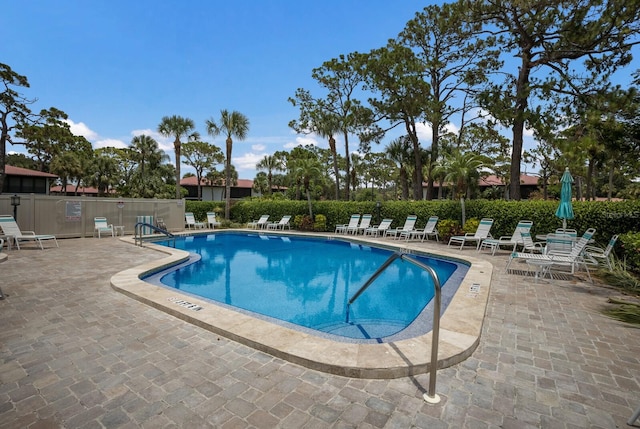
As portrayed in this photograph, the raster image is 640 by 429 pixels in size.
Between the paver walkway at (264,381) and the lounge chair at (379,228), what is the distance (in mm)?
11512

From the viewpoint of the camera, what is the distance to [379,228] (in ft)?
52.5

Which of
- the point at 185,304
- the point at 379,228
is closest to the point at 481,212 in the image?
the point at 379,228

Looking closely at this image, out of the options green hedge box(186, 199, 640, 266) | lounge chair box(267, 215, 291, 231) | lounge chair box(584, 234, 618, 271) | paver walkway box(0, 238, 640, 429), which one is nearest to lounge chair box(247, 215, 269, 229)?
lounge chair box(267, 215, 291, 231)

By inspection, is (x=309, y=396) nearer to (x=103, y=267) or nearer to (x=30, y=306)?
(x=30, y=306)

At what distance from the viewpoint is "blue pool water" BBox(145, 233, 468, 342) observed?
5133mm

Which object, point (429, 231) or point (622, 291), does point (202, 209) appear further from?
point (622, 291)

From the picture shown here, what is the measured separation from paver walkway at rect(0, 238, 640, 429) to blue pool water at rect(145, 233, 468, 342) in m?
1.29

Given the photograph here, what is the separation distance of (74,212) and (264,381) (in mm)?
14599

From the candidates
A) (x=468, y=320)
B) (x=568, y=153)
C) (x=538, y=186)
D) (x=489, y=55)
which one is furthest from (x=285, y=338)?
(x=538, y=186)

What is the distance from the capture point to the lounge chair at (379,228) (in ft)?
52.5

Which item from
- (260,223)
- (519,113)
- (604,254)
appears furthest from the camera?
(260,223)

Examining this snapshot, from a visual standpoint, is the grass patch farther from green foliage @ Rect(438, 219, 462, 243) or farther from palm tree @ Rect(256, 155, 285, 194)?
palm tree @ Rect(256, 155, 285, 194)

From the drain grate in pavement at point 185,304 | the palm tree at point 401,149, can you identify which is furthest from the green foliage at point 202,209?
the drain grate in pavement at point 185,304

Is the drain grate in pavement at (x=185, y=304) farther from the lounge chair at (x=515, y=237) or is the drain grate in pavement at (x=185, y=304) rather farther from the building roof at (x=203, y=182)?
the building roof at (x=203, y=182)
